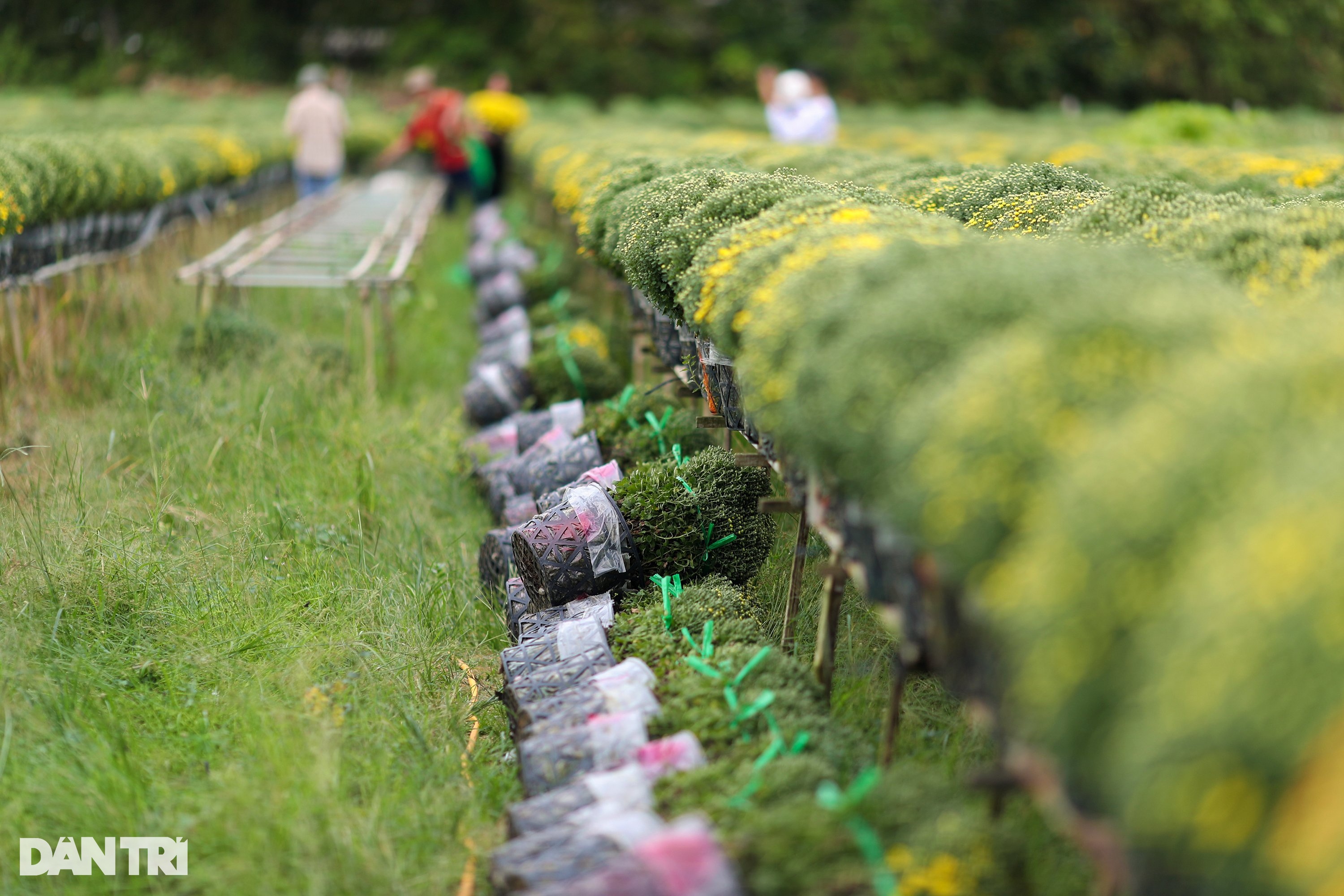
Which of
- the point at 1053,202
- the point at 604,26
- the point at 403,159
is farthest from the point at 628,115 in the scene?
the point at 1053,202

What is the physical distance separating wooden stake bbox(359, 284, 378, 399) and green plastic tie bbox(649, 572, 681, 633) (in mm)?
3387

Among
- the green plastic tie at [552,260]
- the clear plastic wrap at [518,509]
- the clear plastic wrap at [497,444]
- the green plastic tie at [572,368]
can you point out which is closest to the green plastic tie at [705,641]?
the clear plastic wrap at [518,509]

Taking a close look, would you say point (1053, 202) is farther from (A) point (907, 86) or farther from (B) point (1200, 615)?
(A) point (907, 86)

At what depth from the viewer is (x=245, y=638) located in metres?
4.07

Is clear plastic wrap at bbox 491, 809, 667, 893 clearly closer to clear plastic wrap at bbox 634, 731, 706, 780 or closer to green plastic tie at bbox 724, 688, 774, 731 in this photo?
clear plastic wrap at bbox 634, 731, 706, 780

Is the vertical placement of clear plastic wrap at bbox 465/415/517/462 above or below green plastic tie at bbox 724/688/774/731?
below

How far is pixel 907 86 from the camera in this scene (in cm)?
3244

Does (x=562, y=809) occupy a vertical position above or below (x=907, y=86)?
below

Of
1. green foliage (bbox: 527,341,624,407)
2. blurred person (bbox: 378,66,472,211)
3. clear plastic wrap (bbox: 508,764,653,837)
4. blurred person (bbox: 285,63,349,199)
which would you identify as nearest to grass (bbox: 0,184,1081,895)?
clear plastic wrap (bbox: 508,764,653,837)

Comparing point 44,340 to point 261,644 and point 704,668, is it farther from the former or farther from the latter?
point 704,668

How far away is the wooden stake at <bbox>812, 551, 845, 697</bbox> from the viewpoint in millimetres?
3082

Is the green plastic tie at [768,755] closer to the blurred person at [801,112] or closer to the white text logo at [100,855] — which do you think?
the white text logo at [100,855]

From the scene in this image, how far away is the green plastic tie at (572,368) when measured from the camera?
635 cm

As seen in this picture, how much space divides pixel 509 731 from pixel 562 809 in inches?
34.5
